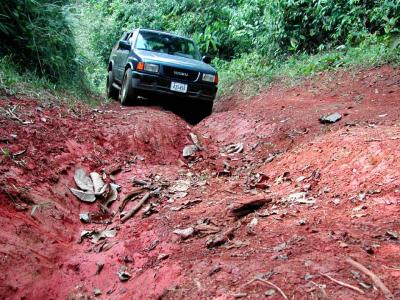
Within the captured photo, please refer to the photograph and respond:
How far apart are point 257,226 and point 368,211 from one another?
0.94 meters

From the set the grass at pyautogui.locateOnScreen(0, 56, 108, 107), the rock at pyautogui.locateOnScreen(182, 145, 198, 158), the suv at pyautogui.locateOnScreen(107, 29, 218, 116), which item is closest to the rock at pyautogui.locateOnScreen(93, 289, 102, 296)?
the rock at pyautogui.locateOnScreen(182, 145, 198, 158)

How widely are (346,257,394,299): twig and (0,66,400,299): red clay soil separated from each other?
0.10 ft

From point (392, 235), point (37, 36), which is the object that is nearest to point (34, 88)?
point (37, 36)

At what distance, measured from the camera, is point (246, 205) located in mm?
4066

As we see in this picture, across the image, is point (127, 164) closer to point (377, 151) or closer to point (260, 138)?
point (260, 138)

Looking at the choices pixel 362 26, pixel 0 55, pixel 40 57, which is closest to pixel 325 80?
pixel 362 26

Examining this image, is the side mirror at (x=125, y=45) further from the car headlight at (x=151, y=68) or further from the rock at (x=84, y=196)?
the rock at (x=84, y=196)

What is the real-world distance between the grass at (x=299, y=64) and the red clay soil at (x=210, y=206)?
6.58 ft

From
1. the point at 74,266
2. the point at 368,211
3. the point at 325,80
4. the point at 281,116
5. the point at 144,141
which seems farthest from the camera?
the point at 325,80

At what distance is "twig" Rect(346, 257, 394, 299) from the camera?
2373 mm

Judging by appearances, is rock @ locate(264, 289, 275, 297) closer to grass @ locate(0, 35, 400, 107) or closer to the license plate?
grass @ locate(0, 35, 400, 107)

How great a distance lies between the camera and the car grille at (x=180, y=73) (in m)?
7.87

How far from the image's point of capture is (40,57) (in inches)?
317

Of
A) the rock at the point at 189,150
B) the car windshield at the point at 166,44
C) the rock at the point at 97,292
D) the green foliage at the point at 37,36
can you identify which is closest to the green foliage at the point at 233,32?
the green foliage at the point at 37,36
